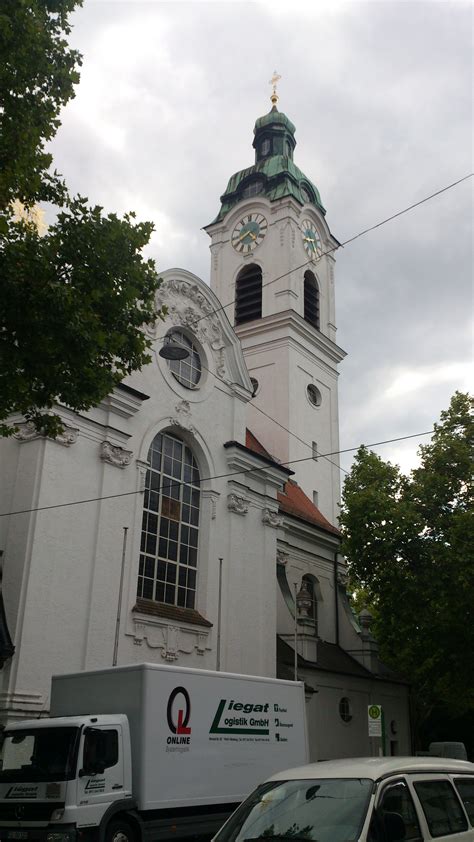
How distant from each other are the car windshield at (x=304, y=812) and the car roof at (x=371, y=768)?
8cm

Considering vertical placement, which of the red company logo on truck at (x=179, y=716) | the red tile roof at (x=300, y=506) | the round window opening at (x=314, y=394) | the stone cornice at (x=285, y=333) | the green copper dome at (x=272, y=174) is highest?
the green copper dome at (x=272, y=174)

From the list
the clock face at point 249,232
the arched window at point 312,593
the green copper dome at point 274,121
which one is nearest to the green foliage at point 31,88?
the arched window at point 312,593

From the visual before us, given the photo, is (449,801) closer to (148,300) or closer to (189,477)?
(148,300)

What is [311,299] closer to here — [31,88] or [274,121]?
[274,121]

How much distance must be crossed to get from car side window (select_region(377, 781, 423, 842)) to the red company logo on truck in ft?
22.0

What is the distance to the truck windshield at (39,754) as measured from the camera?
11.3m

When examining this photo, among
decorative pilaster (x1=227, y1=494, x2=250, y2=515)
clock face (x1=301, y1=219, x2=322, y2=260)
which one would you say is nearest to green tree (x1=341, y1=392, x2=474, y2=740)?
decorative pilaster (x1=227, y1=494, x2=250, y2=515)

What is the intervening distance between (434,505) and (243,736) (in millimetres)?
12028

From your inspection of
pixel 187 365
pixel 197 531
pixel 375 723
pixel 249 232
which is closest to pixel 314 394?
pixel 249 232

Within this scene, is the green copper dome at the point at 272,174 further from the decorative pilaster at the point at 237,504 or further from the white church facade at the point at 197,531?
the decorative pilaster at the point at 237,504

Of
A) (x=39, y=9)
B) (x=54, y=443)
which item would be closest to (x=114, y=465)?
(x=54, y=443)

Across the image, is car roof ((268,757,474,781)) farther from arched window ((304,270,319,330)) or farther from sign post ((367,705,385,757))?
arched window ((304,270,319,330))

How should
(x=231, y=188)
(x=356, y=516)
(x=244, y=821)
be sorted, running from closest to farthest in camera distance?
1. (x=244, y=821)
2. (x=356, y=516)
3. (x=231, y=188)

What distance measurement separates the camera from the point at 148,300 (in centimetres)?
1214
